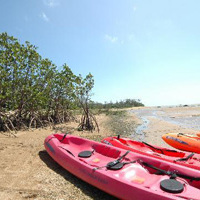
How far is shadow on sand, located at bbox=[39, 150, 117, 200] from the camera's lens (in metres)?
3.33

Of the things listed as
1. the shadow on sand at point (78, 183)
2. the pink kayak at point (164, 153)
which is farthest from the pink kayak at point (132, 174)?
the pink kayak at point (164, 153)

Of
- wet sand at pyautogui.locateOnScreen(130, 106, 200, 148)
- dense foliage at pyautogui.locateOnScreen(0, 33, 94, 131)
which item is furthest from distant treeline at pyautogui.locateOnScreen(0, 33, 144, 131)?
wet sand at pyautogui.locateOnScreen(130, 106, 200, 148)

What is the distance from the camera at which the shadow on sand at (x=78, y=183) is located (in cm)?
333

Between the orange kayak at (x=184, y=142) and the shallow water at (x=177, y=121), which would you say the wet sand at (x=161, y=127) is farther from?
the orange kayak at (x=184, y=142)

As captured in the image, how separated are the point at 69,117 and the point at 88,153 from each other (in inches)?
359

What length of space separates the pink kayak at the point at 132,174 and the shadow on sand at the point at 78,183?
192 millimetres

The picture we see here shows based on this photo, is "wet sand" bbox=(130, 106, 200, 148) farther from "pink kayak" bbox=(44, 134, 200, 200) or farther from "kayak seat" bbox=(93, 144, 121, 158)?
"pink kayak" bbox=(44, 134, 200, 200)

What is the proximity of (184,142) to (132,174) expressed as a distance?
4387 millimetres

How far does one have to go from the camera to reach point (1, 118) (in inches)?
323

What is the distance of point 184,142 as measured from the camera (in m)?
7.04

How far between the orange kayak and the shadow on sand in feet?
16.1

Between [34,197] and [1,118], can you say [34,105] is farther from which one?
[34,197]

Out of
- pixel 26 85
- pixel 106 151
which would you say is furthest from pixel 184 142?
pixel 26 85

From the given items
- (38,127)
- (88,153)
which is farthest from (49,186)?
(38,127)
